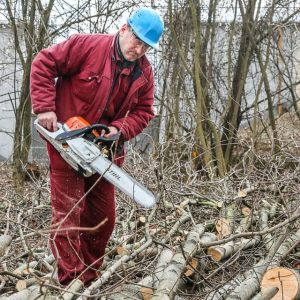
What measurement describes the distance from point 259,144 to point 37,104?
7455 mm

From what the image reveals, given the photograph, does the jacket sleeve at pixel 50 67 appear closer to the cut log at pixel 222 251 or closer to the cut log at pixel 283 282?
the cut log at pixel 222 251

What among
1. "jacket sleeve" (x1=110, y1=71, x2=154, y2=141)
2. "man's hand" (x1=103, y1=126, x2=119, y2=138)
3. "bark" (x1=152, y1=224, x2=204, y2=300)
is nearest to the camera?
"bark" (x1=152, y1=224, x2=204, y2=300)

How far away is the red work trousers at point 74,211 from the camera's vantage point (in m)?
3.70

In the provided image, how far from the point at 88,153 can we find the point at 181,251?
32.5 inches

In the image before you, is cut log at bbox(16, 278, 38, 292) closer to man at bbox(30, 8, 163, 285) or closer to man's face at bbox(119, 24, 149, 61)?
man at bbox(30, 8, 163, 285)

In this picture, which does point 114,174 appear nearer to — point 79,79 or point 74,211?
point 74,211

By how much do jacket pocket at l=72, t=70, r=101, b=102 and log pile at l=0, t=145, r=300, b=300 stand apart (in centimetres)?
67

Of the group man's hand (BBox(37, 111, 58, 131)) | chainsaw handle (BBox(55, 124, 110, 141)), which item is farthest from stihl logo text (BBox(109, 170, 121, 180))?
man's hand (BBox(37, 111, 58, 131))

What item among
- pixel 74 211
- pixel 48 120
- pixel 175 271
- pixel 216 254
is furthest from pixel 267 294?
pixel 48 120

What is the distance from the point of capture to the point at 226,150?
1048 cm

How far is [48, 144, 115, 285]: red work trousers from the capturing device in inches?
146

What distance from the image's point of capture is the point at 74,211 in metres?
3.72

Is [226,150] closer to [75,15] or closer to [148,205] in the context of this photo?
[75,15]

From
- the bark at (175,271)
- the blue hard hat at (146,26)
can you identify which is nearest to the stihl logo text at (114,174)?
the bark at (175,271)
